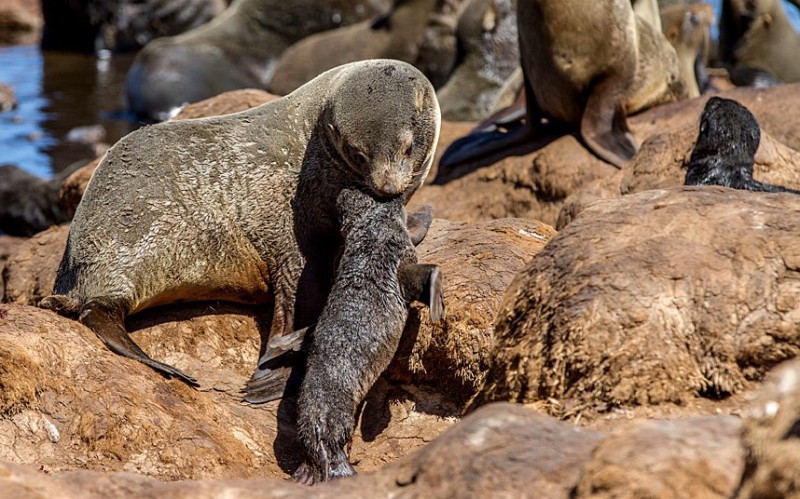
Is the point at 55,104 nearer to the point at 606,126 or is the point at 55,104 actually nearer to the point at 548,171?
the point at 548,171

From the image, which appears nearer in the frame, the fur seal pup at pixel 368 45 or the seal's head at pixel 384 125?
the seal's head at pixel 384 125

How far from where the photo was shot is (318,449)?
4.96 metres

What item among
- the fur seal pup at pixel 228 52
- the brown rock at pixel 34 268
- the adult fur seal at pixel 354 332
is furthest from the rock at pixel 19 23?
the adult fur seal at pixel 354 332

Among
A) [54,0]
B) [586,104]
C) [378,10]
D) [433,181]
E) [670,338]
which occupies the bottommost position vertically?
[54,0]

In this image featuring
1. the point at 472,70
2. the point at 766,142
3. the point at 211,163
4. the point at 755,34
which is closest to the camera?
the point at 211,163

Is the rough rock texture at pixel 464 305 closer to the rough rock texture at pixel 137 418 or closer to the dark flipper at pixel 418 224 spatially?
the dark flipper at pixel 418 224

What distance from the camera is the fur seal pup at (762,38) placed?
16.4m

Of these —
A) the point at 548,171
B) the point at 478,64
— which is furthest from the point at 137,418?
the point at 478,64

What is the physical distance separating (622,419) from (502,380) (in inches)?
24.6

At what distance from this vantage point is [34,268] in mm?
7039

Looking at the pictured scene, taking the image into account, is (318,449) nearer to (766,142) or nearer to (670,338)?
(670,338)

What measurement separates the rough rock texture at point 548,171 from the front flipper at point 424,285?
141 inches

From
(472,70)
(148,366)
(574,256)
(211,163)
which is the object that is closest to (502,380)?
(574,256)

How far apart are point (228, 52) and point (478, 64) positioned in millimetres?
4885
